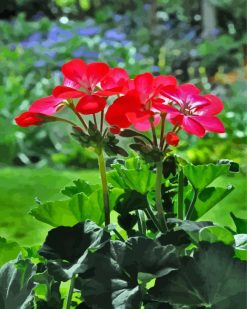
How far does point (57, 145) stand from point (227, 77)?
2201mm

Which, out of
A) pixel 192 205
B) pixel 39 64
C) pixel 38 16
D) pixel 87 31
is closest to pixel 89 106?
pixel 192 205

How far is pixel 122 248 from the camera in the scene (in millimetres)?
1225

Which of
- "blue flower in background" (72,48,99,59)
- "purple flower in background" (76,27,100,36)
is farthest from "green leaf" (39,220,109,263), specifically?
"purple flower in background" (76,27,100,36)

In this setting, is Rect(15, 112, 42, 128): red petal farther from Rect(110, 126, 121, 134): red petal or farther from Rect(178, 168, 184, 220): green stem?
Rect(178, 168, 184, 220): green stem

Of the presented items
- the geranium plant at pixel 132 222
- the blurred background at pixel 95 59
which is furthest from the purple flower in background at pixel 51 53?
the geranium plant at pixel 132 222

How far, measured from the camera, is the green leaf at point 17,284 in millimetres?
1256

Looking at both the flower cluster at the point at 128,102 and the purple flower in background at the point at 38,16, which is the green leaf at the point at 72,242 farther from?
the purple flower in background at the point at 38,16

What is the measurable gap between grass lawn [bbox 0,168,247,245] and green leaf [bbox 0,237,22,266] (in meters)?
1.36

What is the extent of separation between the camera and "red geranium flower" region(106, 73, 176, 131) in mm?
1275

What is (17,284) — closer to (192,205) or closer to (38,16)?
(192,205)

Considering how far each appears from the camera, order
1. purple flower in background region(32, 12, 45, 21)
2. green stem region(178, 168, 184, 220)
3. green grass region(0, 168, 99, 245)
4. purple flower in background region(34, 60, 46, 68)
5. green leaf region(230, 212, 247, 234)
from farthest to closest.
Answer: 1. purple flower in background region(32, 12, 45, 21)
2. purple flower in background region(34, 60, 46, 68)
3. green grass region(0, 168, 99, 245)
4. green leaf region(230, 212, 247, 234)
5. green stem region(178, 168, 184, 220)

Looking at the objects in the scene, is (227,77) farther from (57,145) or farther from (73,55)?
(57,145)

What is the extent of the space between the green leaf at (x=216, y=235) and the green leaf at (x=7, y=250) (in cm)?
38

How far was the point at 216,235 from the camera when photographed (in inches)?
49.8
